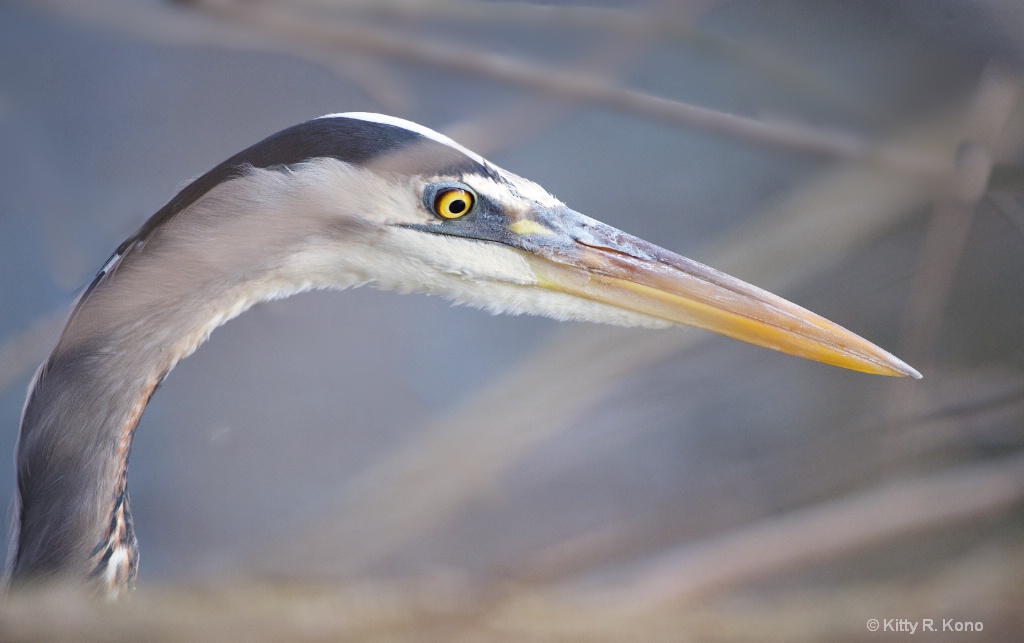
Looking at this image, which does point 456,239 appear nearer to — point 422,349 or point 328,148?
point 328,148

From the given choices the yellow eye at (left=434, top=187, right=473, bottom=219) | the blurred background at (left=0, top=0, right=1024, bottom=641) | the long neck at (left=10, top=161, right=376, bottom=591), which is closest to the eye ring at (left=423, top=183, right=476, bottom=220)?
the yellow eye at (left=434, top=187, right=473, bottom=219)

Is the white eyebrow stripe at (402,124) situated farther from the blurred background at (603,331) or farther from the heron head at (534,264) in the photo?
the blurred background at (603,331)

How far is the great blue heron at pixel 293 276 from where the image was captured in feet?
2.31

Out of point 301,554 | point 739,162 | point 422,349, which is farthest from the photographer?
point 739,162

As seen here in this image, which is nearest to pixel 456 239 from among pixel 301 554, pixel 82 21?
pixel 301 554

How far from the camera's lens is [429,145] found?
0.73m

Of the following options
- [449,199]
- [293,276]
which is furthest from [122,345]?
[449,199]

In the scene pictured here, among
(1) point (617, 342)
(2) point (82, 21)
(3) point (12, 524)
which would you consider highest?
(2) point (82, 21)

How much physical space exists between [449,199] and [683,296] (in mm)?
259

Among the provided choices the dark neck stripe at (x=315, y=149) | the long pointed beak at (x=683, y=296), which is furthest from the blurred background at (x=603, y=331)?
the long pointed beak at (x=683, y=296)

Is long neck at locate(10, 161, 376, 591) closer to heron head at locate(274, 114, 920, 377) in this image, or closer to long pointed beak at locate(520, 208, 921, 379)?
heron head at locate(274, 114, 920, 377)

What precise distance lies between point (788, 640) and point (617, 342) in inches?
29.3

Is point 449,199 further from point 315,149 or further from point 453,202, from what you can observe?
point 315,149

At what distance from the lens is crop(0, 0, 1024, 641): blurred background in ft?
3.32
